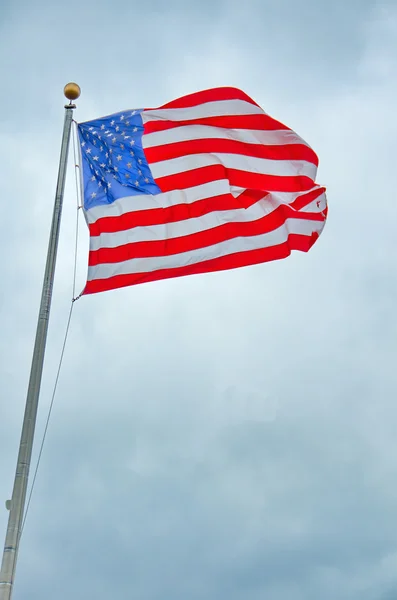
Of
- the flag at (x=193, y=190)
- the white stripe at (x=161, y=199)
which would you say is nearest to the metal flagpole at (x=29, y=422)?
the flag at (x=193, y=190)

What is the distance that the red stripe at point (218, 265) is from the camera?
19.3 metres

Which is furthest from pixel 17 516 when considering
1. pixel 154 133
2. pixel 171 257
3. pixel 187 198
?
pixel 154 133

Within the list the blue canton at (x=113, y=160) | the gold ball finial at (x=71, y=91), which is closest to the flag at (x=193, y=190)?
the blue canton at (x=113, y=160)

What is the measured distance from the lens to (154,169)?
2141 centimetres

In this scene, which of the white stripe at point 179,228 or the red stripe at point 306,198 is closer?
the white stripe at point 179,228

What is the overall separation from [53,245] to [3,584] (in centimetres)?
712

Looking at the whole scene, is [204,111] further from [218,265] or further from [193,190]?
[218,265]

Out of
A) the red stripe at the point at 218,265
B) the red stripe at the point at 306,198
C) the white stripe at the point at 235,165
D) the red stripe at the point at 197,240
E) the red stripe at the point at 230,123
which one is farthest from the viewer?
the red stripe at the point at 306,198

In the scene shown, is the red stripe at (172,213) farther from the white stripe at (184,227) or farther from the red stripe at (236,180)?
the red stripe at (236,180)

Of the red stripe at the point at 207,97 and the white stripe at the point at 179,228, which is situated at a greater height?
the red stripe at the point at 207,97

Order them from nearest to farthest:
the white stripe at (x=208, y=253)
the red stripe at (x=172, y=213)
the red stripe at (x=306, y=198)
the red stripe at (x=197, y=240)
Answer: the white stripe at (x=208, y=253)
the red stripe at (x=197, y=240)
the red stripe at (x=172, y=213)
the red stripe at (x=306, y=198)

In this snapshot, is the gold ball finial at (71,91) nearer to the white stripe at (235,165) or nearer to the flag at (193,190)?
the flag at (193,190)

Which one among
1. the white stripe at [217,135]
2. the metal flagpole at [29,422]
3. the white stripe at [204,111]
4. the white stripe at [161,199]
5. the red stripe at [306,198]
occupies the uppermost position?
the white stripe at [204,111]

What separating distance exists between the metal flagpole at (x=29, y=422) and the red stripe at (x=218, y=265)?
1258 mm
